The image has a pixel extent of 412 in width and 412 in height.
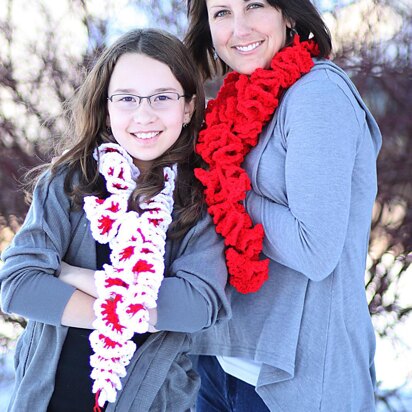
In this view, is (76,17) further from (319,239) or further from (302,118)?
(319,239)

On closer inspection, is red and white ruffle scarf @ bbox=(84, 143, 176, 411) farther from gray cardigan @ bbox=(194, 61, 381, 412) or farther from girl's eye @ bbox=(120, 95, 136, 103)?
gray cardigan @ bbox=(194, 61, 381, 412)

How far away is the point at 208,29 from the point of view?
2.47m

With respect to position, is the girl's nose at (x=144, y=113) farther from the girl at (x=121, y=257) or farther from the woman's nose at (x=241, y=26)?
the woman's nose at (x=241, y=26)

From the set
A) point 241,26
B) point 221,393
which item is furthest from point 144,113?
point 221,393

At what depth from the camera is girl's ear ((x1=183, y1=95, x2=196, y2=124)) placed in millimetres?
2227

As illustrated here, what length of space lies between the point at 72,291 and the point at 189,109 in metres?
0.75

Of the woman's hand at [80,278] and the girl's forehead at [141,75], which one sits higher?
the girl's forehead at [141,75]

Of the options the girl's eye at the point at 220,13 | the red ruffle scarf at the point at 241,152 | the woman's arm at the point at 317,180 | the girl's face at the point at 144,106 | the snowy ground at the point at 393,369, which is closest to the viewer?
the woman's arm at the point at 317,180

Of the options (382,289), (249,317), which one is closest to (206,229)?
(249,317)

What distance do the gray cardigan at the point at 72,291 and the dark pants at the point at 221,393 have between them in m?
0.21

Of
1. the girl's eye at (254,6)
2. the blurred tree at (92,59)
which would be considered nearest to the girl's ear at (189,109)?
the girl's eye at (254,6)

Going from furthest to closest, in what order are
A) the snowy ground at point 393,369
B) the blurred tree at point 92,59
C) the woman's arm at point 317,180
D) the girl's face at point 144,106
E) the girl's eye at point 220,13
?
1. the snowy ground at point 393,369
2. the blurred tree at point 92,59
3. the girl's eye at point 220,13
4. the girl's face at point 144,106
5. the woman's arm at point 317,180

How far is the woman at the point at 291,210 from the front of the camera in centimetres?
184

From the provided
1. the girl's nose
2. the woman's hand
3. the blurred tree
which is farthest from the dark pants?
the blurred tree
